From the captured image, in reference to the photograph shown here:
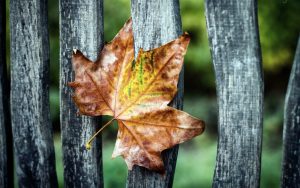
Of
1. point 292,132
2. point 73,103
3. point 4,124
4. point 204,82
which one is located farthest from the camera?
point 204,82

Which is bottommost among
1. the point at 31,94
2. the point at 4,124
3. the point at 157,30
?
the point at 4,124

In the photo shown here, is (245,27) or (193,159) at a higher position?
(245,27)

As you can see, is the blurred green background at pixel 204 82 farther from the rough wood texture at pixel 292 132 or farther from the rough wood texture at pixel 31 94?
the rough wood texture at pixel 292 132

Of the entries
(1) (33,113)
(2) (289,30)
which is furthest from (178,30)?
(2) (289,30)

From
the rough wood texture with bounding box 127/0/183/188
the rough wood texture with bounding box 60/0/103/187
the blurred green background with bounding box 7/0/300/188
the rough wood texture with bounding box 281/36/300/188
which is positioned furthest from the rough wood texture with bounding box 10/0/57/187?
the blurred green background with bounding box 7/0/300/188

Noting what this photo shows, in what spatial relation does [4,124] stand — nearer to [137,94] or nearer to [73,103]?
[73,103]

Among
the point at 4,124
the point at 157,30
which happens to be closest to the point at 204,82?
the point at 4,124

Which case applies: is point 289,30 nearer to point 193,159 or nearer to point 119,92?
point 193,159
